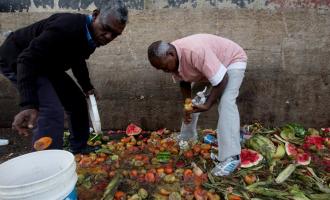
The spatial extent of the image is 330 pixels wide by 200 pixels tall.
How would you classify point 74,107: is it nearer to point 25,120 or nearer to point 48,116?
point 48,116

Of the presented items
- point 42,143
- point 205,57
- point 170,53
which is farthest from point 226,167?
point 42,143

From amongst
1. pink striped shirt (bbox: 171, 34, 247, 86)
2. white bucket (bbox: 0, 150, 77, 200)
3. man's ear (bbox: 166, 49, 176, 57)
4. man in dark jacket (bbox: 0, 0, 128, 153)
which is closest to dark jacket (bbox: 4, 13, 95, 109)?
man in dark jacket (bbox: 0, 0, 128, 153)

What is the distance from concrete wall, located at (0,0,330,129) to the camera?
5004 mm

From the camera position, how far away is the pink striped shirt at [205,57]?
3.69m

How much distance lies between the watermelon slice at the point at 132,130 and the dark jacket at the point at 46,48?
168 cm

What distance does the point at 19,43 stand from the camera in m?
3.80

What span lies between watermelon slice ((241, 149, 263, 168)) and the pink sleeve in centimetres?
105

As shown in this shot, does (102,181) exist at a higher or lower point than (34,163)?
lower

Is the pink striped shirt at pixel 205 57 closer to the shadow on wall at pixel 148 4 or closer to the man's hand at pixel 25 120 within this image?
the shadow on wall at pixel 148 4

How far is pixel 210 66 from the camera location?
3.66m

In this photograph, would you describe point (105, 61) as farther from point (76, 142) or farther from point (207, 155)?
point (207, 155)

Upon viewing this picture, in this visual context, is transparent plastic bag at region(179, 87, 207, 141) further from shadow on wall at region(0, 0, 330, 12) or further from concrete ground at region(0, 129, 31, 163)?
concrete ground at region(0, 129, 31, 163)

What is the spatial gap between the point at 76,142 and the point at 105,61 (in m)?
1.34

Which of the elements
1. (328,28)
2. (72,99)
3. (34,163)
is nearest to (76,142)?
(72,99)
